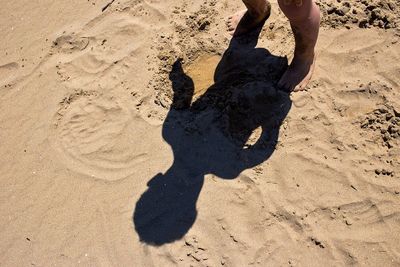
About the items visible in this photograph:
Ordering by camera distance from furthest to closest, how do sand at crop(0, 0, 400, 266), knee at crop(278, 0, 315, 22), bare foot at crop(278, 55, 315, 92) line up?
1. bare foot at crop(278, 55, 315, 92)
2. sand at crop(0, 0, 400, 266)
3. knee at crop(278, 0, 315, 22)

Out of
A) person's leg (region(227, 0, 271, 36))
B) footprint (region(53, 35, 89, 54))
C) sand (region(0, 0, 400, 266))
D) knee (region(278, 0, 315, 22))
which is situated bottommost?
sand (region(0, 0, 400, 266))

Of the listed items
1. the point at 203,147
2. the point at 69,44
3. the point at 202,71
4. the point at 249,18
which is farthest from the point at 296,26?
the point at 69,44

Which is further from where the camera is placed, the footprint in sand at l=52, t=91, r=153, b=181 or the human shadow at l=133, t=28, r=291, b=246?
the footprint in sand at l=52, t=91, r=153, b=181

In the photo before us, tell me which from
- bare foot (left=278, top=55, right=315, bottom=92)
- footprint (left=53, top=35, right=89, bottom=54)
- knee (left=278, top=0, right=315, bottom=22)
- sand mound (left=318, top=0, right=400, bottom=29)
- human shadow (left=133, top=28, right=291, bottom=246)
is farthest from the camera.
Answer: footprint (left=53, top=35, right=89, bottom=54)

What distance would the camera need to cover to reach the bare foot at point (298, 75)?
9.77 feet

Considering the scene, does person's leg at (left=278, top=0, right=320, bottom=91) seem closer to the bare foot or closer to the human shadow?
the bare foot

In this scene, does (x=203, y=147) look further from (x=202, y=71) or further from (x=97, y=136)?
(x=97, y=136)

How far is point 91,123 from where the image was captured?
130 inches

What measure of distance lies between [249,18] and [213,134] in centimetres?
109

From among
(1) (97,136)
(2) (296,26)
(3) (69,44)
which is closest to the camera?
(2) (296,26)

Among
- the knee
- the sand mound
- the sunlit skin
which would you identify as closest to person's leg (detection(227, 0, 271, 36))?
the sunlit skin

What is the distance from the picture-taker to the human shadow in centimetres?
282

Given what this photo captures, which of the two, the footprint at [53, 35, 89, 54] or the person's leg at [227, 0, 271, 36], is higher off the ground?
the footprint at [53, 35, 89, 54]

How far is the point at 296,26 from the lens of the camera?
8.70 feet
